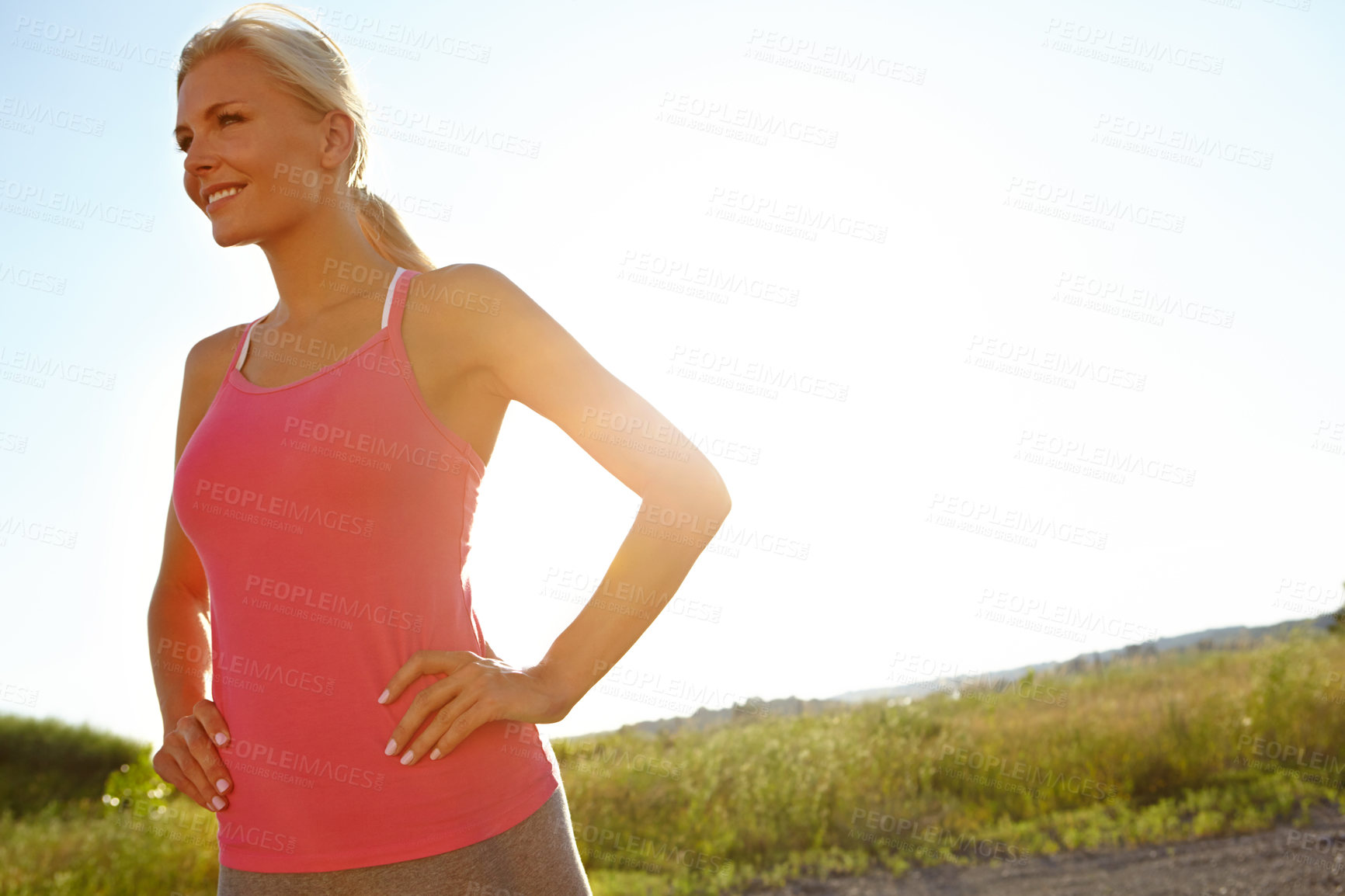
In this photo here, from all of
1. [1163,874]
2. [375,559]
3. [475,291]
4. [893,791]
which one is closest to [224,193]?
[475,291]

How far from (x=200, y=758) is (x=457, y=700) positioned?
457 millimetres

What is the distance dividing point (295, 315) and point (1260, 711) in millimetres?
9173

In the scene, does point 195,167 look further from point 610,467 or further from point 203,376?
point 610,467

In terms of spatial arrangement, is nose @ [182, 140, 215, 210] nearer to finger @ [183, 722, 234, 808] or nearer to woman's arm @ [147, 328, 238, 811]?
woman's arm @ [147, 328, 238, 811]

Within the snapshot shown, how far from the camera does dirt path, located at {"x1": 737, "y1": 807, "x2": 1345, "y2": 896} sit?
17.5 feet

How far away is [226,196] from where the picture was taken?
1.52 m

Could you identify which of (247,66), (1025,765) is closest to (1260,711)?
(1025,765)

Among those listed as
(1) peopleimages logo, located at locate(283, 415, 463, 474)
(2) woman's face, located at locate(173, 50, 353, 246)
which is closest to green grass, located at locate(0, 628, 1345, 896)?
(1) peopleimages logo, located at locate(283, 415, 463, 474)

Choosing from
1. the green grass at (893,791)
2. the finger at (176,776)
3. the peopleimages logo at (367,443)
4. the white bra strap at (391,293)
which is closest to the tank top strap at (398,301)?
the white bra strap at (391,293)

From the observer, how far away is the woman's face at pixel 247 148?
1498 mm

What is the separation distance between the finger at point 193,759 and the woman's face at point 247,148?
2.69 ft

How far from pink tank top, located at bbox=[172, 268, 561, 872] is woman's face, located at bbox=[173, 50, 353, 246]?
38cm

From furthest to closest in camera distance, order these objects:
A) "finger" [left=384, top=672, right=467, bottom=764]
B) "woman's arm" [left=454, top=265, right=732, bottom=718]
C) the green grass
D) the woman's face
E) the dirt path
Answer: the green grass, the dirt path, the woman's face, "woman's arm" [left=454, top=265, right=732, bottom=718], "finger" [left=384, top=672, right=467, bottom=764]

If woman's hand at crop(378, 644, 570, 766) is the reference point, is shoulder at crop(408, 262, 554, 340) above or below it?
above
